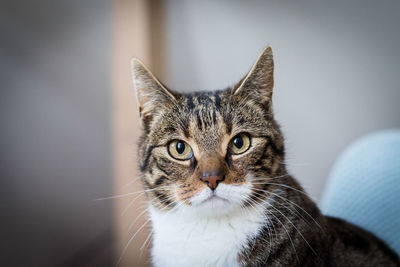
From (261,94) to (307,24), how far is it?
2.02 meters

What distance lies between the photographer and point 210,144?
3.47 ft

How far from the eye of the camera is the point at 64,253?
1.54 meters

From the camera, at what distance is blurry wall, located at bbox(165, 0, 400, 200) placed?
2.83 meters

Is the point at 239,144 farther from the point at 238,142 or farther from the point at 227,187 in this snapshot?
the point at 227,187

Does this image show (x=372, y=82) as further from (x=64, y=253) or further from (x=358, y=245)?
(x=64, y=253)

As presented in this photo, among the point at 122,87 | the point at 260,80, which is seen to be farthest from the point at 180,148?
the point at 122,87

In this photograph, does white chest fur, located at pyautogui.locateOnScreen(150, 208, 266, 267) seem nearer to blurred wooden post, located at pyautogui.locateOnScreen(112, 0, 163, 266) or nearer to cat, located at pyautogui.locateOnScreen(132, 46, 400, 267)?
cat, located at pyautogui.locateOnScreen(132, 46, 400, 267)

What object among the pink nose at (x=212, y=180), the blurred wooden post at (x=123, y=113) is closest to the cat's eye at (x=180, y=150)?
the pink nose at (x=212, y=180)

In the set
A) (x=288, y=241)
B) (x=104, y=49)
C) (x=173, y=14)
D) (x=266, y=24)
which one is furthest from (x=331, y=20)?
(x=288, y=241)

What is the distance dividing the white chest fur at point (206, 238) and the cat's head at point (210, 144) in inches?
1.9

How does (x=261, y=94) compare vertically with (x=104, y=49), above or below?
below

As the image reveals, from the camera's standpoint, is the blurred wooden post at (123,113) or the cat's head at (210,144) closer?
the cat's head at (210,144)

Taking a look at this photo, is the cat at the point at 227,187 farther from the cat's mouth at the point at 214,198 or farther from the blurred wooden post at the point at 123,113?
the blurred wooden post at the point at 123,113

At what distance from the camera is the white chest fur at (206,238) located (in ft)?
3.31
